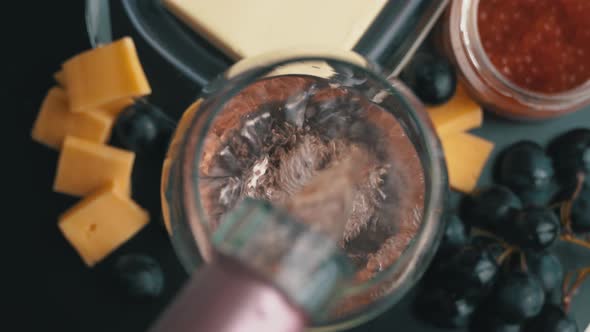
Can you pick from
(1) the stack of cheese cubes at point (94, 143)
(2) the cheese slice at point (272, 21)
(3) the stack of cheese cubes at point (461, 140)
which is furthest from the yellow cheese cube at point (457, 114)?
(1) the stack of cheese cubes at point (94, 143)

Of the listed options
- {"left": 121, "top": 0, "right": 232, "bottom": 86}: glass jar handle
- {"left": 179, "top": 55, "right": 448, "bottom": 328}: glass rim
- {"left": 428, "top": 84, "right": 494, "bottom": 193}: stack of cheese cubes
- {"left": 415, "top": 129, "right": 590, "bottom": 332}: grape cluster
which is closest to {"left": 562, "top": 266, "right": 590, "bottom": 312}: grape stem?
{"left": 415, "top": 129, "right": 590, "bottom": 332}: grape cluster

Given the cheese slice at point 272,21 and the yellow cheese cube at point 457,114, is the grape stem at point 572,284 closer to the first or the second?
the yellow cheese cube at point 457,114

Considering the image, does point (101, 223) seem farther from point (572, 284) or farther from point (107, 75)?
point (572, 284)

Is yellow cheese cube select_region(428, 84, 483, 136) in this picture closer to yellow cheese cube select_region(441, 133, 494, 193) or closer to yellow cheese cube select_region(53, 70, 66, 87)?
yellow cheese cube select_region(441, 133, 494, 193)

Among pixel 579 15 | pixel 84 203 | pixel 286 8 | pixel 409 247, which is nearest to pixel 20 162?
pixel 84 203

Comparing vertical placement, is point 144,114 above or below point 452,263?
above

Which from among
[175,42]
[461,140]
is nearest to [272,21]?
[175,42]

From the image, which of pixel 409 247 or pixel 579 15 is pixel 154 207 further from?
pixel 579 15
